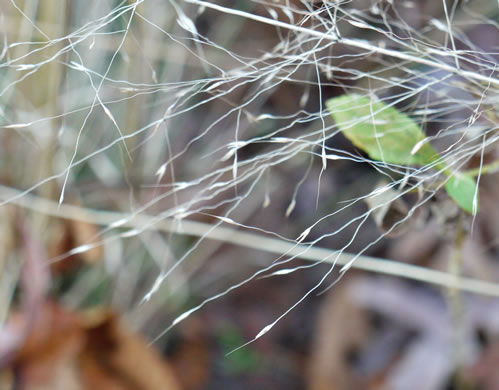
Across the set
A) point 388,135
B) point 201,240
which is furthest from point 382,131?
point 201,240

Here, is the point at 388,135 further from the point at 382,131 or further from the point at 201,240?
the point at 201,240

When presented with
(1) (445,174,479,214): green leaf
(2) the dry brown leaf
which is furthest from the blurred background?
(1) (445,174,479,214): green leaf

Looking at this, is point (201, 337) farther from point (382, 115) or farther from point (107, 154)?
point (382, 115)

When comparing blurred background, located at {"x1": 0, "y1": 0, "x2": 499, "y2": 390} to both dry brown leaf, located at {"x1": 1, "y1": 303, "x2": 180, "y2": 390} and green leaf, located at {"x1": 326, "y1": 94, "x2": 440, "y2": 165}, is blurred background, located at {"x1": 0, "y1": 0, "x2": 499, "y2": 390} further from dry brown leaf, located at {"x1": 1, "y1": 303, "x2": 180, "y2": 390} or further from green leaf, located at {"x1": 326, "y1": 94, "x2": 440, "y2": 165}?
green leaf, located at {"x1": 326, "y1": 94, "x2": 440, "y2": 165}

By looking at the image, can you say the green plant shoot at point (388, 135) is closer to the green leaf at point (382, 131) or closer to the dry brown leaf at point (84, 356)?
the green leaf at point (382, 131)

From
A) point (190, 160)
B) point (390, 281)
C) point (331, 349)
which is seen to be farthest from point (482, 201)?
point (190, 160)

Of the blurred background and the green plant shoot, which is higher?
the green plant shoot
